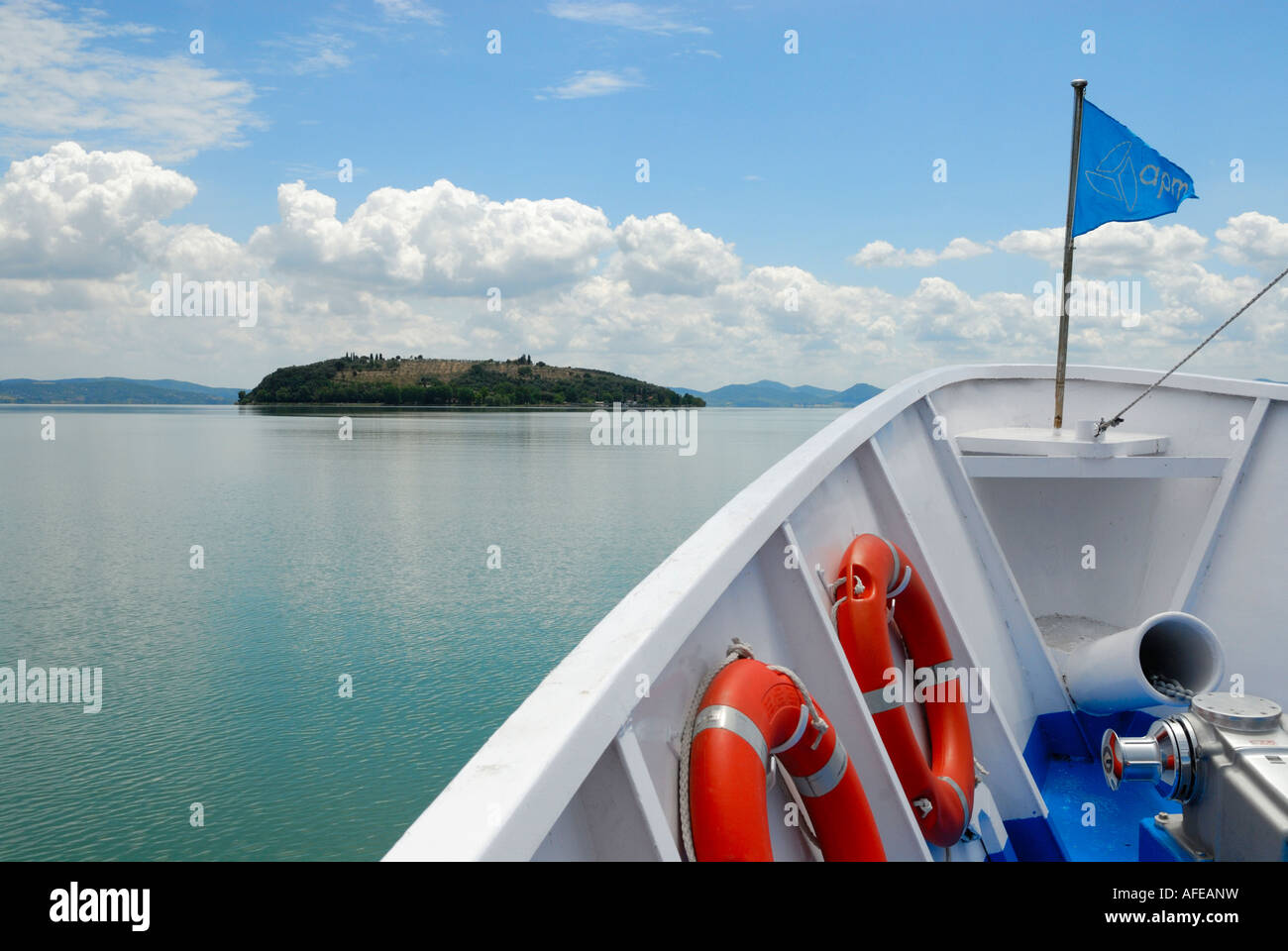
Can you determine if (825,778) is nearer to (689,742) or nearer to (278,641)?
(689,742)

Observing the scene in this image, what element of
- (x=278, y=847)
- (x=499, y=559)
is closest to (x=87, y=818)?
(x=278, y=847)

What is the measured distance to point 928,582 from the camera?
286 centimetres

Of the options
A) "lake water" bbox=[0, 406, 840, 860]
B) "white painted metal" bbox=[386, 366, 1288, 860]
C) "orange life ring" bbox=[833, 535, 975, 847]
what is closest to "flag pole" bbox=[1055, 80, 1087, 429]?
"white painted metal" bbox=[386, 366, 1288, 860]

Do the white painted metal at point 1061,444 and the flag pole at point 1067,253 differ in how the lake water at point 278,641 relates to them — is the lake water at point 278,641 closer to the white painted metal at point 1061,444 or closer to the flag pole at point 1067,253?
the white painted metal at point 1061,444

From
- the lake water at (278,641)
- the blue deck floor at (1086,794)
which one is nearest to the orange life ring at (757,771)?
the blue deck floor at (1086,794)

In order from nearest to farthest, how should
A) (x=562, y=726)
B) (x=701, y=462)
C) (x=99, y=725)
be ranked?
(x=562, y=726), (x=99, y=725), (x=701, y=462)

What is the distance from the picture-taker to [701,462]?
38094 mm

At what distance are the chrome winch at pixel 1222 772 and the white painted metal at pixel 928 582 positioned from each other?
24.4 inches

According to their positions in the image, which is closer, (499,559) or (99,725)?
(99,725)

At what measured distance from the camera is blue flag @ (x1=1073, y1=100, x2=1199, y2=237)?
4.62m

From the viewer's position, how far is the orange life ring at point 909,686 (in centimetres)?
209
